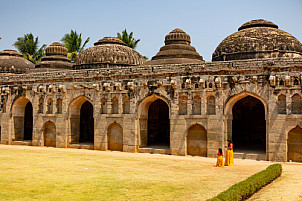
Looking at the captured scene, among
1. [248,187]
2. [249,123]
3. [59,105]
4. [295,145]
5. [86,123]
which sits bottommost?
[248,187]

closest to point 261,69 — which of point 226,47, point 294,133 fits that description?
point 294,133

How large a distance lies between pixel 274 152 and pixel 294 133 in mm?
1397

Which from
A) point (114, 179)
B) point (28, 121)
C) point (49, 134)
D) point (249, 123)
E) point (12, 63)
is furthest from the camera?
point (12, 63)

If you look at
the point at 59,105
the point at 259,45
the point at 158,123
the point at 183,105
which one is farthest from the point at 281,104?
the point at 59,105

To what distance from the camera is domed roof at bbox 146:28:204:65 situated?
77.2 ft

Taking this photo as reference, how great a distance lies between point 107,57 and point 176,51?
580cm

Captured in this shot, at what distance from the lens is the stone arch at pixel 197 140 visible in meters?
18.8

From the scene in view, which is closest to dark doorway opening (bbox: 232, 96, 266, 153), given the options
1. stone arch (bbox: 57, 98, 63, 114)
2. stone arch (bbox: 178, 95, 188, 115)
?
stone arch (bbox: 178, 95, 188, 115)

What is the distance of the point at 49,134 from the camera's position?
23.6 meters

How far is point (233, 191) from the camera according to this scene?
835cm

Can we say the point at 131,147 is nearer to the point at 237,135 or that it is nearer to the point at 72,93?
the point at 72,93

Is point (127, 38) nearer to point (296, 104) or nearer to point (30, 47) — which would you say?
point (30, 47)

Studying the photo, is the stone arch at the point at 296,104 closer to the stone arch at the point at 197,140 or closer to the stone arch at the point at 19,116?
the stone arch at the point at 197,140

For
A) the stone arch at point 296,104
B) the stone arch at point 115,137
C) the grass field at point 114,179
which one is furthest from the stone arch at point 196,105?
the stone arch at point 115,137
